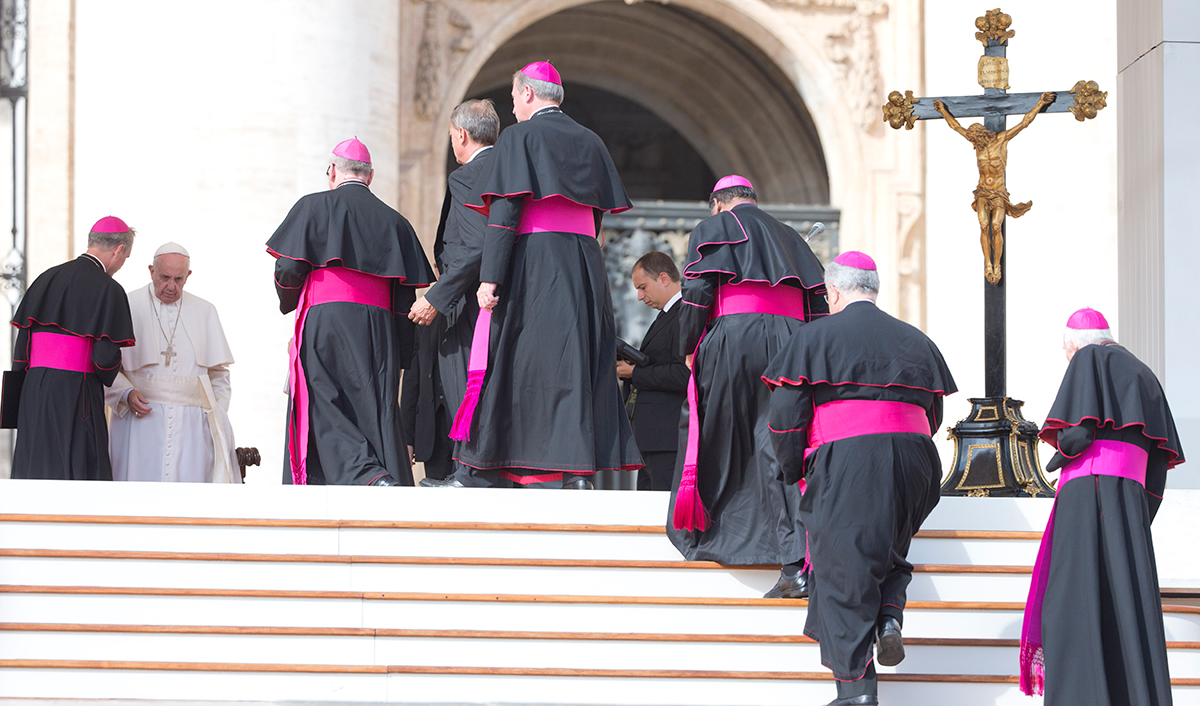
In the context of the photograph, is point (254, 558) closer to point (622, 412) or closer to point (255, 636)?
point (255, 636)

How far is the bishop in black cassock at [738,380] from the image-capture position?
5172 millimetres

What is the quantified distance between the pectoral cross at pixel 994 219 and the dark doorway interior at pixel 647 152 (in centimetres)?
1190

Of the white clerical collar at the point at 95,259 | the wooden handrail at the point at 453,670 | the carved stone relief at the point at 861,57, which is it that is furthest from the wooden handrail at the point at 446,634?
the carved stone relief at the point at 861,57

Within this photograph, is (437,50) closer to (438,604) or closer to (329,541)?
(329,541)

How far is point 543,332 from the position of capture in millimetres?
5707

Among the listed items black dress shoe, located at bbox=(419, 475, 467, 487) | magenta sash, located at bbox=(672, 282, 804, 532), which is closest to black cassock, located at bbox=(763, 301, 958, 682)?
magenta sash, located at bbox=(672, 282, 804, 532)

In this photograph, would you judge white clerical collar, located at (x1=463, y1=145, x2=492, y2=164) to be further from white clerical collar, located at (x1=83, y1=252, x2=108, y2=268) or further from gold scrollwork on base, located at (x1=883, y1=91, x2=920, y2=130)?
gold scrollwork on base, located at (x1=883, y1=91, x2=920, y2=130)

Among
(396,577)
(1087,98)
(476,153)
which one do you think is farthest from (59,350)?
(1087,98)

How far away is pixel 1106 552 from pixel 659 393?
106 inches

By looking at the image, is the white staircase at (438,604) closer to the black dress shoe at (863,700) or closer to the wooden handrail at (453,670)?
the wooden handrail at (453,670)

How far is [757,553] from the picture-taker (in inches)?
204

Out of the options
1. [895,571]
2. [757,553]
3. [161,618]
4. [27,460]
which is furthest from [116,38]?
[895,571]

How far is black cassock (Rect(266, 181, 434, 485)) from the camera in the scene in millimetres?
5797

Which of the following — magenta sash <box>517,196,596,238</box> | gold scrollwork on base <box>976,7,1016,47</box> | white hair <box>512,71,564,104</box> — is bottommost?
magenta sash <box>517,196,596,238</box>
